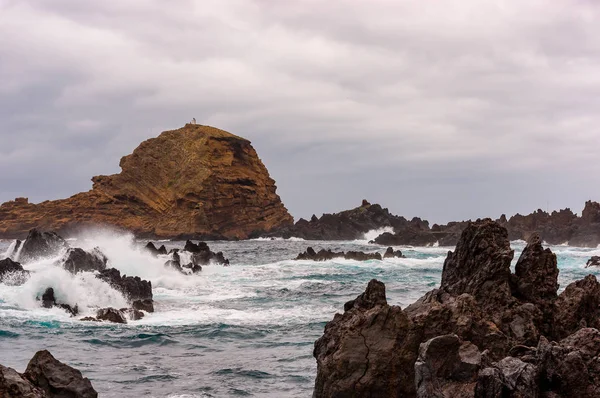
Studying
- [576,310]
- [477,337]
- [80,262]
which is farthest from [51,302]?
[576,310]

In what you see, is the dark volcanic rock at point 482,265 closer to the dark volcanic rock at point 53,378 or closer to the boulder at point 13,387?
the dark volcanic rock at point 53,378

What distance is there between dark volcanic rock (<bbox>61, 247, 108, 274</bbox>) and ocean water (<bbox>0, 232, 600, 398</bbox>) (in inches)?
104

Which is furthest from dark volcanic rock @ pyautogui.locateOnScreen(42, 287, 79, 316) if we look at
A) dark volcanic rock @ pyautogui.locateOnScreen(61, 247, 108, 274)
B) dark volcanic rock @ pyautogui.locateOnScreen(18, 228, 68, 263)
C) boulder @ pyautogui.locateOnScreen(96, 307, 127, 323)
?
dark volcanic rock @ pyautogui.locateOnScreen(18, 228, 68, 263)

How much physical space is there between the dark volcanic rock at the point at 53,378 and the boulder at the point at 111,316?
12.5m

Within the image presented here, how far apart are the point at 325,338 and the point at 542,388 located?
485cm

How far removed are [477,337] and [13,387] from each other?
6.77 meters

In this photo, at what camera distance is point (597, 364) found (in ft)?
29.0

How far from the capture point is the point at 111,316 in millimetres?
23391

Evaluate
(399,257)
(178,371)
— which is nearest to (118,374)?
(178,371)

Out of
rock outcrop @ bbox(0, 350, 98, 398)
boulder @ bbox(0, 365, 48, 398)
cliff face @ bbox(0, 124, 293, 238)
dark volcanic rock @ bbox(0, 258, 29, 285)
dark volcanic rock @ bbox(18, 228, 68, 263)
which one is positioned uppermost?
cliff face @ bbox(0, 124, 293, 238)

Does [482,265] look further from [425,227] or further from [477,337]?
[425,227]

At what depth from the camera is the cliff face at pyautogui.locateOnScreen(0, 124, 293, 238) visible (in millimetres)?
121438

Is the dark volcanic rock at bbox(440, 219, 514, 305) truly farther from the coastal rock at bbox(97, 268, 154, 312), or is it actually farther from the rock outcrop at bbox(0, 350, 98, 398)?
the coastal rock at bbox(97, 268, 154, 312)

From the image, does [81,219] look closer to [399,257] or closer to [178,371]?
[399,257]
